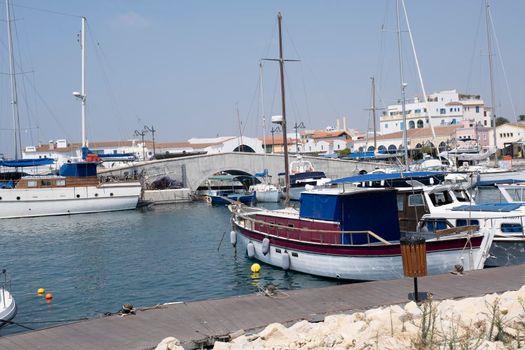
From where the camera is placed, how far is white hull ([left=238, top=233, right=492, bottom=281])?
59.6 feet

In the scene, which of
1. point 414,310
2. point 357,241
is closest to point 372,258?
point 357,241

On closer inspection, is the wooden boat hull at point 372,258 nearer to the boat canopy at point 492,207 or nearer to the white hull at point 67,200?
the boat canopy at point 492,207

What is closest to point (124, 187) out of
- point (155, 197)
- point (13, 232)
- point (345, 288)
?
point (155, 197)

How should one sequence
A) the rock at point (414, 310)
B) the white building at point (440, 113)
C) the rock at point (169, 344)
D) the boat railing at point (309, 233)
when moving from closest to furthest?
the rock at point (169, 344)
the rock at point (414, 310)
the boat railing at point (309, 233)
the white building at point (440, 113)

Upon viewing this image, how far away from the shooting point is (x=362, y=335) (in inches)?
367

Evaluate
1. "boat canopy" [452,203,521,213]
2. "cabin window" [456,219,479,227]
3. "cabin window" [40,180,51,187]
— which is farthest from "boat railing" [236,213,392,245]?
"cabin window" [40,180,51,187]

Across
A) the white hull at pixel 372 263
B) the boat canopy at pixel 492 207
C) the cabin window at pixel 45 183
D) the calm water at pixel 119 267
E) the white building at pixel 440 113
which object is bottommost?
the calm water at pixel 119 267

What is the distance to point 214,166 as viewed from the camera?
68.7 meters

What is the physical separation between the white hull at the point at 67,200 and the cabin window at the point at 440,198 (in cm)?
3749

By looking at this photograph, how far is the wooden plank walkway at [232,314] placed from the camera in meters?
11.0

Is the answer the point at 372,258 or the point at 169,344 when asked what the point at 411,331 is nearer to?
the point at 169,344

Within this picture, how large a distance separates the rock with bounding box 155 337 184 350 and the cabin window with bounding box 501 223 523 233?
14.1 metres

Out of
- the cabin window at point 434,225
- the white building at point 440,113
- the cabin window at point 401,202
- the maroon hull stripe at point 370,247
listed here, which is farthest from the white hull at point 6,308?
the white building at point 440,113

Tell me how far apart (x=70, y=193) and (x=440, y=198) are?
3900 cm
